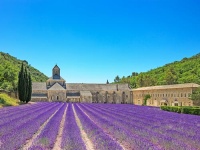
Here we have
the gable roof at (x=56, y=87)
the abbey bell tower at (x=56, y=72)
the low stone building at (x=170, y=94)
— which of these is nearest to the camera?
the low stone building at (x=170, y=94)

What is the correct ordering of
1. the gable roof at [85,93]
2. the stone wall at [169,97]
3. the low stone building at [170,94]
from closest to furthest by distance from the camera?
the low stone building at [170,94]
the stone wall at [169,97]
the gable roof at [85,93]

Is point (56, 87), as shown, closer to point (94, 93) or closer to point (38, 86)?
point (38, 86)

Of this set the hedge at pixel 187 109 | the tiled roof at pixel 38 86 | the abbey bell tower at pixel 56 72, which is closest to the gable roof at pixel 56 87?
the tiled roof at pixel 38 86

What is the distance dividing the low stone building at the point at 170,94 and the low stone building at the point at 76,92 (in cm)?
1052

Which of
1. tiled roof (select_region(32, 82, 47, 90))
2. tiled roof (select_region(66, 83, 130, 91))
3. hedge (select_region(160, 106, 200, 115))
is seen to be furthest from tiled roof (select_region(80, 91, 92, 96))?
hedge (select_region(160, 106, 200, 115))

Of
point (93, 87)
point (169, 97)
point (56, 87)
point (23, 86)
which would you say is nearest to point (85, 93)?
point (93, 87)

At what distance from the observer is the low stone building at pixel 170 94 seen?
60.4 metres

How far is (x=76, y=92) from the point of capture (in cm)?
9288

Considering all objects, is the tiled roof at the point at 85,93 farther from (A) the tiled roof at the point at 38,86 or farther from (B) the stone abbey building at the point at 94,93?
(A) the tiled roof at the point at 38,86

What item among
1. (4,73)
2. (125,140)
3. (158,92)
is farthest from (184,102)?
(125,140)

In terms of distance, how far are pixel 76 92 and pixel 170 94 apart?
35.8m

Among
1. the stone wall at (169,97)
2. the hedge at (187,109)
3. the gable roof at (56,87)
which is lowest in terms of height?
the hedge at (187,109)

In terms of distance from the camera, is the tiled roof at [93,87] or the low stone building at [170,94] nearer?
the low stone building at [170,94]

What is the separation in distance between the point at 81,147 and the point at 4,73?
55.9 meters
